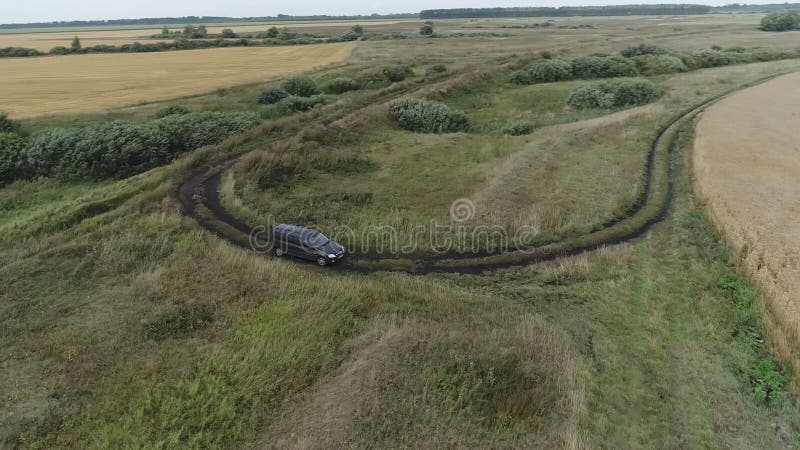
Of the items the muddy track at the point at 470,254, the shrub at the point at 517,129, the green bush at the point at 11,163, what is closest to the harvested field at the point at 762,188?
the muddy track at the point at 470,254

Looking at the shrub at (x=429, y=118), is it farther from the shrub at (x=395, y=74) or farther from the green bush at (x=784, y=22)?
the green bush at (x=784, y=22)

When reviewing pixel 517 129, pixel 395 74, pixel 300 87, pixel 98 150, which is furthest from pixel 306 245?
pixel 395 74

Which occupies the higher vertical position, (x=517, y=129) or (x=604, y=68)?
(x=604, y=68)

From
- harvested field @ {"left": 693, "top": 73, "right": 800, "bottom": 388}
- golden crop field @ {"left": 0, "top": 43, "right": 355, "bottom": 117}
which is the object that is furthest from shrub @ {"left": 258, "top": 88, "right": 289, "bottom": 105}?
harvested field @ {"left": 693, "top": 73, "right": 800, "bottom": 388}

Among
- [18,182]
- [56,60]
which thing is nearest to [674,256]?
[18,182]

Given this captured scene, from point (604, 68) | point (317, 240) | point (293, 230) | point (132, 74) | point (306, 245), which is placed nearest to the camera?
point (306, 245)

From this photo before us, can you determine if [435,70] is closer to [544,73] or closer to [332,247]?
[544,73]
